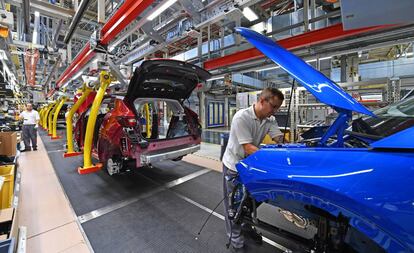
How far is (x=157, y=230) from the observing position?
2172 millimetres

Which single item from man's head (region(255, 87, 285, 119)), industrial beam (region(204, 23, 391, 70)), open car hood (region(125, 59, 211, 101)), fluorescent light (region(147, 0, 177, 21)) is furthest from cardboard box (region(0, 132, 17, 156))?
industrial beam (region(204, 23, 391, 70))

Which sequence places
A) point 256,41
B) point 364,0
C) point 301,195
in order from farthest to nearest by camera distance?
1. point 364,0
2. point 256,41
3. point 301,195

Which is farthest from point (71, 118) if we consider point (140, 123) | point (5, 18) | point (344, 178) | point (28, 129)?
point (344, 178)

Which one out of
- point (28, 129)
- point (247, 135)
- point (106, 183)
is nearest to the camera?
point (247, 135)

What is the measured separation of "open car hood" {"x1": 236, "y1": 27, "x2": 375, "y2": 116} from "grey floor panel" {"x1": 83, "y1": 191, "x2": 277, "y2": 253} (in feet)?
5.03

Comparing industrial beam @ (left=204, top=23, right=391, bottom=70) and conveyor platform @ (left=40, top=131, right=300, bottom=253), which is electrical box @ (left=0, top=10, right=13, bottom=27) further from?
industrial beam @ (left=204, top=23, right=391, bottom=70)

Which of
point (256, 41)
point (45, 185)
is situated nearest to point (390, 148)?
point (256, 41)

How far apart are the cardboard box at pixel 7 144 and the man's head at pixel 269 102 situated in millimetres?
4704

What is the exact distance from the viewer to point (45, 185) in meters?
3.46

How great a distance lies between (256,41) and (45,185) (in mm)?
4136

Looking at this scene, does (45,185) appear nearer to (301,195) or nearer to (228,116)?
(301,195)

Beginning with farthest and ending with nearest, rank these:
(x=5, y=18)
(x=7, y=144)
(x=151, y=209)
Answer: (x=7, y=144)
(x=5, y=18)
(x=151, y=209)

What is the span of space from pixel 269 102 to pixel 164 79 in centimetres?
211

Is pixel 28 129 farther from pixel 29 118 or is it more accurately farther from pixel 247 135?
pixel 247 135
